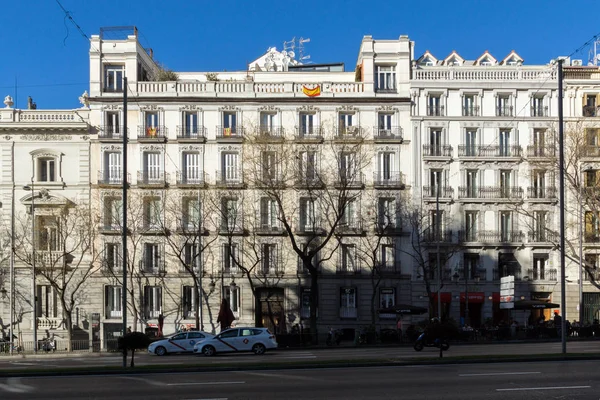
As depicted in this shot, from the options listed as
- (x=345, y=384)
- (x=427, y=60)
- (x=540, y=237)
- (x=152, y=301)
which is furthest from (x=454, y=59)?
(x=345, y=384)

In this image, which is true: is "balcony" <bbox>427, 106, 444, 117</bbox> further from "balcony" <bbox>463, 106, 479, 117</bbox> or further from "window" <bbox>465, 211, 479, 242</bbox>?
"window" <bbox>465, 211, 479, 242</bbox>

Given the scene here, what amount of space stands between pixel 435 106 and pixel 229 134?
14347mm

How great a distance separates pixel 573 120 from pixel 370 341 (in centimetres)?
2179

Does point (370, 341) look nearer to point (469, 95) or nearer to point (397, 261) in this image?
point (397, 261)

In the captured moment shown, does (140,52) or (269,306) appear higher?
(140,52)

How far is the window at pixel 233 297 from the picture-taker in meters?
56.0

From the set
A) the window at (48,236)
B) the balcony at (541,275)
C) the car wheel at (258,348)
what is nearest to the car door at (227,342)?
the car wheel at (258,348)

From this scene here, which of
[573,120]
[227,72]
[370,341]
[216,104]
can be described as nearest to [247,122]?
[216,104]

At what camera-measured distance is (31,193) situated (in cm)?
5572

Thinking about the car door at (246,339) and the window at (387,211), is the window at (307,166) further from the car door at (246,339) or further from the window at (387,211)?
the car door at (246,339)

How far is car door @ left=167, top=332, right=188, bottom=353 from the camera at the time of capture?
40.8 m

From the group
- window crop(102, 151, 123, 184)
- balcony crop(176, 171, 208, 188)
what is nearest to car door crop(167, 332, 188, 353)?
balcony crop(176, 171, 208, 188)

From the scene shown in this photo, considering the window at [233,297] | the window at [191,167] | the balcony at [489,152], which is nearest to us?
the window at [233,297]

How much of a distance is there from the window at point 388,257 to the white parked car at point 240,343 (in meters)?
18.8
